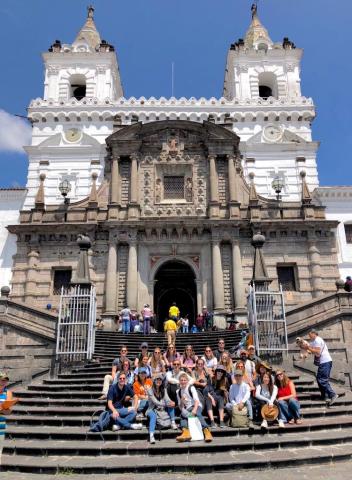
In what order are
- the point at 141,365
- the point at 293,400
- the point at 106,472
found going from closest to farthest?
the point at 106,472 < the point at 293,400 < the point at 141,365

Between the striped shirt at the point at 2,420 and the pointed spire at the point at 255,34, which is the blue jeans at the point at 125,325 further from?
the pointed spire at the point at 255,34

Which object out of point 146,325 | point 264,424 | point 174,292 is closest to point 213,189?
point 174,292

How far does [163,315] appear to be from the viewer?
83.0ft

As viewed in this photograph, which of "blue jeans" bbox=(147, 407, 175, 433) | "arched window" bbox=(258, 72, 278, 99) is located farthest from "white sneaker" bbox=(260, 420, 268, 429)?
"arched window" bbox=(258, 72, 278, 99)

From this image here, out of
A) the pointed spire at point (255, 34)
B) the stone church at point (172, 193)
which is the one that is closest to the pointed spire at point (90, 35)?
the stone church at point (172, 193)

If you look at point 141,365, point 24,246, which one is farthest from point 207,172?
point 141,365

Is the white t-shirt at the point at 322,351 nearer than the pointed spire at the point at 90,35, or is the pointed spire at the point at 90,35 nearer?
the white t-shirt at the point at 322,351

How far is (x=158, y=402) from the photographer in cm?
893

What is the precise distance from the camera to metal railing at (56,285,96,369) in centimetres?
1430

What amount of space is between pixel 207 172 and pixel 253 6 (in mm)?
21863

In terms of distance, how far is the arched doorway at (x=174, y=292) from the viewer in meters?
24.6

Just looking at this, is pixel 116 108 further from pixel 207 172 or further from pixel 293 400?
pixel 293 400

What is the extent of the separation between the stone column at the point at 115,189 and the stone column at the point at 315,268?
33.8 ft

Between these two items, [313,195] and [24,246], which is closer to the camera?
[24,246]
